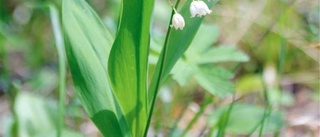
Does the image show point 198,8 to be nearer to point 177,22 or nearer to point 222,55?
point 177,22

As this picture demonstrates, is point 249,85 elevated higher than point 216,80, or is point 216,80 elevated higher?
point 216,80

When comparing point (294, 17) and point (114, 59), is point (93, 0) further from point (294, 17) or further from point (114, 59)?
point (114, 59)

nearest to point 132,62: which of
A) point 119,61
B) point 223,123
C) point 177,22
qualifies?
point 119,61

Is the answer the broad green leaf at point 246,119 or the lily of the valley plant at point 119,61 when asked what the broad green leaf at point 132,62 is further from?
the broad green leaf at point 246,119

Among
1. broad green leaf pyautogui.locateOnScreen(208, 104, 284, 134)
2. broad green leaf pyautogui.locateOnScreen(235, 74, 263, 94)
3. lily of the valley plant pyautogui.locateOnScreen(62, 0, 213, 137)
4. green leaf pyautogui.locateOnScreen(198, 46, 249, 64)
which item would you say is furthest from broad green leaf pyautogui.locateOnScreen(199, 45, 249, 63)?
broad green leaf pyautogui.locateOnScreen(235, 74, 263, 94)

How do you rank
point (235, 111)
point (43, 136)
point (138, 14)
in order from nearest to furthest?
point (138, 14) → point (43, 136) → point (235, 111)

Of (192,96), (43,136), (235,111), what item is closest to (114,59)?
(43,136)

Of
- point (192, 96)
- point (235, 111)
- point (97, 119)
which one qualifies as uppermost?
point (97, 119)

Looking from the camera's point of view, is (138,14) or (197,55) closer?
(138,14)
